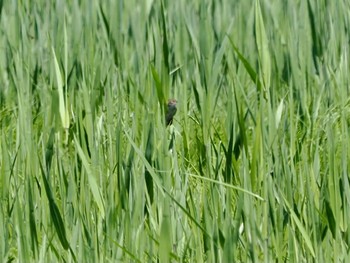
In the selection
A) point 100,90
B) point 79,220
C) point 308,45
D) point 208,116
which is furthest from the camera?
point 308,45

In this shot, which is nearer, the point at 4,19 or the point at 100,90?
the point at 100,90

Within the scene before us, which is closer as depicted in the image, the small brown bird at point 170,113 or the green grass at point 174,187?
the green grass at point 174,187

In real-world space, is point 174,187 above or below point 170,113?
below

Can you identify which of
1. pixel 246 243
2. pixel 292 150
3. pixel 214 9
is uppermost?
pixel 214 9

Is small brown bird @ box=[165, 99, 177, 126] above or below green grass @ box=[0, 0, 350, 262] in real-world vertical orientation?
above

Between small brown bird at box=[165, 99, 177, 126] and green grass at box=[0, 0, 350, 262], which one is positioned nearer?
green grass at box=[0, 0, 350, 262]

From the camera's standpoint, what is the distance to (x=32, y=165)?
1904 millimetres

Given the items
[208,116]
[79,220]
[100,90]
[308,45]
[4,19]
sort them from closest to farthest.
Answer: [79,220] → [208,116] → [100,90] → [308,45] → [4,19]

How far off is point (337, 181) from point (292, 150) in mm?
182

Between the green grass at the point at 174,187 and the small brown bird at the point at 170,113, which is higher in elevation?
the small brown bird at the point at 170,113

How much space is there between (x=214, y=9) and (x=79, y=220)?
1.76 m

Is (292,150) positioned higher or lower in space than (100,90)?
lower

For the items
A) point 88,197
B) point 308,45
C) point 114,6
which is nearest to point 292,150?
point 88,197

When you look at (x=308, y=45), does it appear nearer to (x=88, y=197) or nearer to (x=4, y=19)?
(x=4, y=19)
